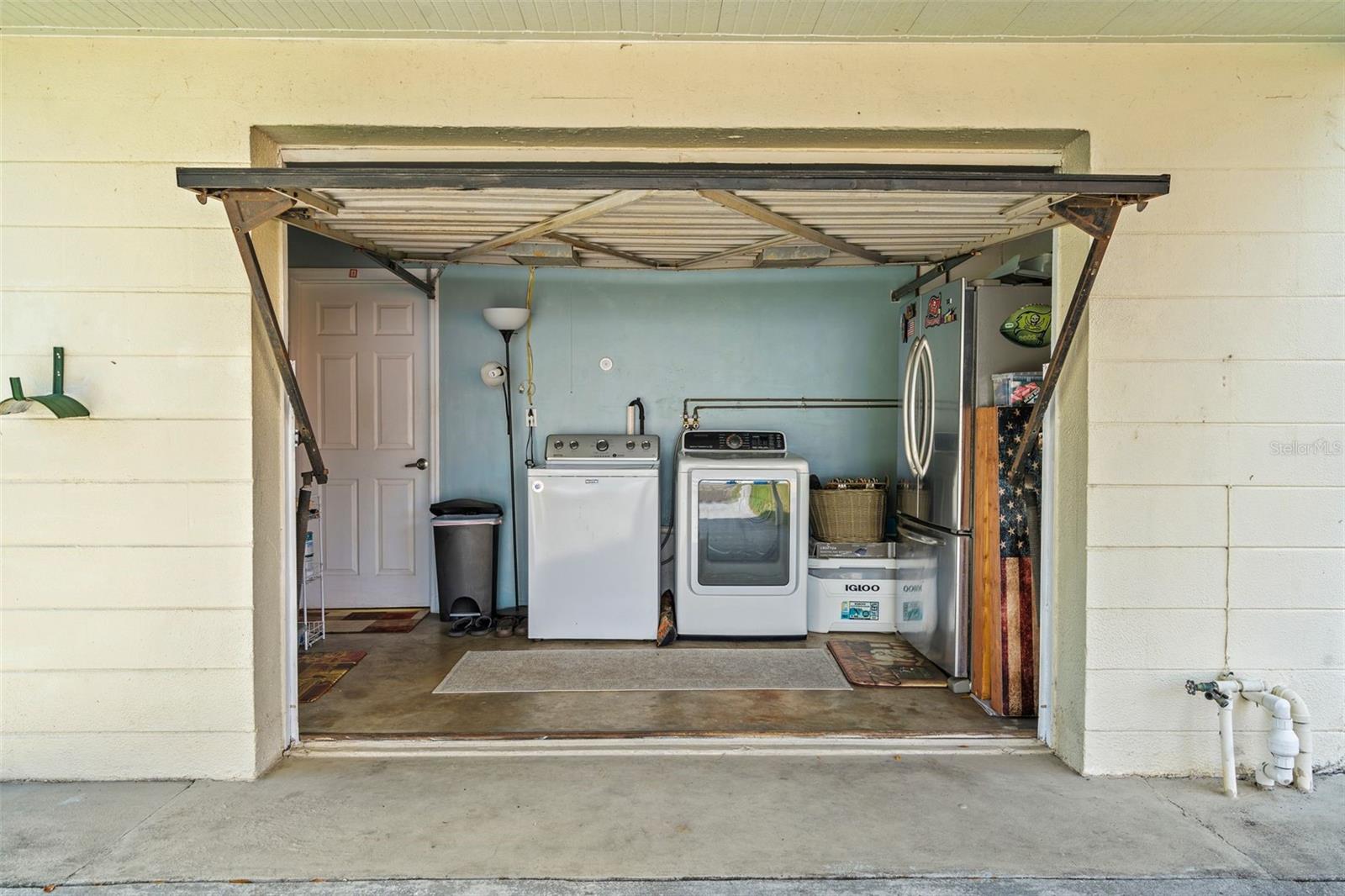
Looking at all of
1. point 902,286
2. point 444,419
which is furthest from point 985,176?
point 444,419

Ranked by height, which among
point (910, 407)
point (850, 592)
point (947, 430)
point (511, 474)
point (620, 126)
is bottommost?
point (850, 592)

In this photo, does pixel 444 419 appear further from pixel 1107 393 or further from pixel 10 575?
pixel 1107 393

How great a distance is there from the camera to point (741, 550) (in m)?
4.79

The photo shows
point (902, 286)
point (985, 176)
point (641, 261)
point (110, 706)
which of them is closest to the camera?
point (985, 176)

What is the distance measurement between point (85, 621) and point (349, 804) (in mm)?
1168

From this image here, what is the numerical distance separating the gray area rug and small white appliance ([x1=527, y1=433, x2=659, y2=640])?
0.23 m

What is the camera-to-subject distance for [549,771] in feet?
9.88

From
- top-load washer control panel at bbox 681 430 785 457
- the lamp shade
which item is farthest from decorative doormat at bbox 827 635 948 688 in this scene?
the lamp shade

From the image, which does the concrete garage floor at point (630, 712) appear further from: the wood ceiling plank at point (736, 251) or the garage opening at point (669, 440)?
the wood ceiling plank at point (736, 251)

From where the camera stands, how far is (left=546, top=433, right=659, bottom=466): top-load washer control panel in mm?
5051

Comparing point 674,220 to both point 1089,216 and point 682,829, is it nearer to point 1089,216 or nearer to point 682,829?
point 1089,216

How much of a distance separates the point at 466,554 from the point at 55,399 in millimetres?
2594

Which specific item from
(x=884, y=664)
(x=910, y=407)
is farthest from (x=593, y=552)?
(x=910, y=407)

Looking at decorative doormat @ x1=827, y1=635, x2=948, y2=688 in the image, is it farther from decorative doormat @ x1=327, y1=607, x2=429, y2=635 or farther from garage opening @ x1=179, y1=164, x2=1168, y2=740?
decorative doormat @ x1=327, y1=607, x2=429, y2=635
